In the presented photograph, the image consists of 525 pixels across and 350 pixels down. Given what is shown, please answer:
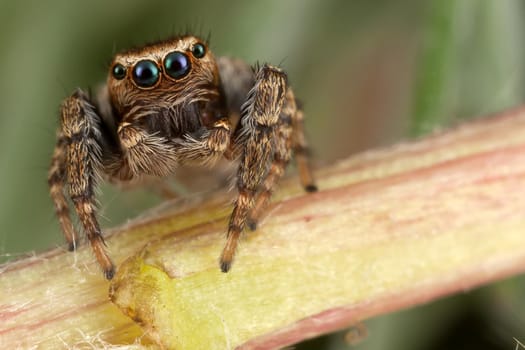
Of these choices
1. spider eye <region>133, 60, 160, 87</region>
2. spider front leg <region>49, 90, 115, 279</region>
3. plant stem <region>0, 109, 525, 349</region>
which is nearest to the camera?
plant stem <region>0, 109, 525, 349</region>

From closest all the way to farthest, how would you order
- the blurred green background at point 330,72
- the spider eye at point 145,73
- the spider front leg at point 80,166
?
1. the spider front leg at point 80,166
2. the spider eye at point 145,73
3. the blurred green background at point 330,72

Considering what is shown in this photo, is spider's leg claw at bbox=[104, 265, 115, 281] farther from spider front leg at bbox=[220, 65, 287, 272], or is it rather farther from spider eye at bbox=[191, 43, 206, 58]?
spider eye at bbox=[191, 43, 206, 58]

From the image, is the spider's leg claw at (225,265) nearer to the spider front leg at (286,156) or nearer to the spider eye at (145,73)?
the spider front leg at (286,156)

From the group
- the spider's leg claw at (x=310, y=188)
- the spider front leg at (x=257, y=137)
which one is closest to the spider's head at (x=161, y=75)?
the spider front leg at (x=257, y=137)

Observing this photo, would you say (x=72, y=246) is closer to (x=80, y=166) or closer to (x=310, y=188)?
(x=80, y=166)

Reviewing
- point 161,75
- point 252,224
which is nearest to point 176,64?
point 161,75

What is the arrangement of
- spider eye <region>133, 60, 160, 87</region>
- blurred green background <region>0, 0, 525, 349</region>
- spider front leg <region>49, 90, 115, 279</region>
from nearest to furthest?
spider front leg <region>49, 90, 115, 279</region> < spider eye <region>133, 60, 160, 87</region> < blurred green background <region>0, 0, 525, 349</region>

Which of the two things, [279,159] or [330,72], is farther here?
[330,72]

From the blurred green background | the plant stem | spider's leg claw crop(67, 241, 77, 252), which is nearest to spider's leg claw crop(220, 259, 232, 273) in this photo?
the plant stem
